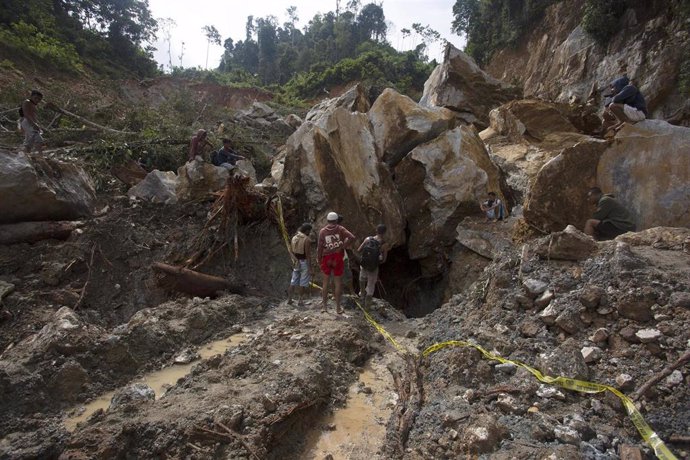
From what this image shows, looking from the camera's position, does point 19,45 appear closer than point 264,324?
No

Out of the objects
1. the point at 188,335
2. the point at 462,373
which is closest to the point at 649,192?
the point at 462,373

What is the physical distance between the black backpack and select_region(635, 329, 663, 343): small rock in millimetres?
3776

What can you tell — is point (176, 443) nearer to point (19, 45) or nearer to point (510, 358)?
point (510, 358)

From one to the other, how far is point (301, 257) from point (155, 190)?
13.5 feet

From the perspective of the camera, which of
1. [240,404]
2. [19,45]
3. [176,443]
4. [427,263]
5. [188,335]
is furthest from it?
[19,45]

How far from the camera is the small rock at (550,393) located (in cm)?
312

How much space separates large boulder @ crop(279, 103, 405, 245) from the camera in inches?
340

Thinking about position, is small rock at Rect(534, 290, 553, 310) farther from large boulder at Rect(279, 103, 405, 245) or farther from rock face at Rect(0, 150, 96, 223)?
rock face at Rect(0, 150, 96, 223)

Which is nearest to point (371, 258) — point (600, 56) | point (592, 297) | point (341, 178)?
point (341, 178)

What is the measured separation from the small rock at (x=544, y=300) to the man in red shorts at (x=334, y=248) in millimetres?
2729

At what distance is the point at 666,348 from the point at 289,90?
3448 cm

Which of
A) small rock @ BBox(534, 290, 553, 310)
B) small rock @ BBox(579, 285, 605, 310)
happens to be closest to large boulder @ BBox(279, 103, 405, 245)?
small rock @ BBox(534, 290, 553, 310)

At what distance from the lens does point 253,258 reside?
8.44m

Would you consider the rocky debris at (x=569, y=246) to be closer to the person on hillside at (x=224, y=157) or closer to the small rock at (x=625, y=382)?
the small rock at (x=625, y=382)
